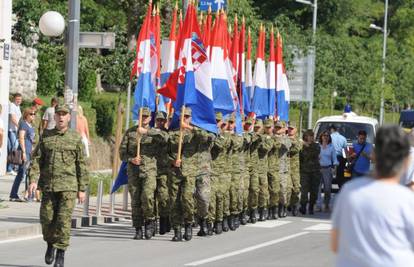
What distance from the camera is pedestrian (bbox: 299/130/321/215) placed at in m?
25.2

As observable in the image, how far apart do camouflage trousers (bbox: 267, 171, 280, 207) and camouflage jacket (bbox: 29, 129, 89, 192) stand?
9.31 meters

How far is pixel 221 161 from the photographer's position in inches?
784

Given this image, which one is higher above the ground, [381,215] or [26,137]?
[381,215]

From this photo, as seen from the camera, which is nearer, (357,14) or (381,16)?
(357,14)

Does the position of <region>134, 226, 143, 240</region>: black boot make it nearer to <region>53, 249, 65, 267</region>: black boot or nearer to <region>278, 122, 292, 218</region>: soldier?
<region>53, 249, 65, 267</region>: black boot

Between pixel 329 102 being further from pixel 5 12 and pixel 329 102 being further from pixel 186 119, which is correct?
pixel 186 119

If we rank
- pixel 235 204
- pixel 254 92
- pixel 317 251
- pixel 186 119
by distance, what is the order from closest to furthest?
pixel 317 251
pixel 186 119
pixel 235 204
pixel 254 92

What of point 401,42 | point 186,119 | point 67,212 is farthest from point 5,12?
point 401,42

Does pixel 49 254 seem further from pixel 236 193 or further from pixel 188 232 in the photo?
pixel 236 193

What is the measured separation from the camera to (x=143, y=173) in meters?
18.0

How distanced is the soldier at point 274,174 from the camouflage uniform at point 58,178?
9198 mm

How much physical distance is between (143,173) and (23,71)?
64.4ft

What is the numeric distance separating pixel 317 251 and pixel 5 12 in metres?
14.9

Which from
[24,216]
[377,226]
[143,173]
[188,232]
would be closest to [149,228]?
[188,232]
